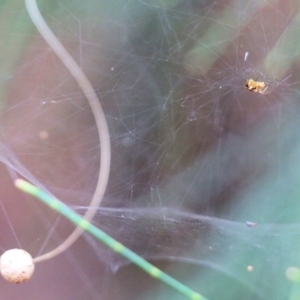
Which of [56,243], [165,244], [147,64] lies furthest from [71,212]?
[147,64]

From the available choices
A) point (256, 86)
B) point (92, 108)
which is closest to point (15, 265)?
point (92, 108)

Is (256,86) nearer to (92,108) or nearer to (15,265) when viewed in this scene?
(92,108)

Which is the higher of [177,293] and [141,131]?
[141,131]

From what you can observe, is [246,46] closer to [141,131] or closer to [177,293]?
[141,131]

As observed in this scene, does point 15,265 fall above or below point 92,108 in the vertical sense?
below

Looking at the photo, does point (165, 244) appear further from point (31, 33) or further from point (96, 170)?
point (31, 33)

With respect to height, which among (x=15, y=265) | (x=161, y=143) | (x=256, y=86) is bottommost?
(x=15, y=265)

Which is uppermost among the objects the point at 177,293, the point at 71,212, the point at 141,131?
the point at 141,131

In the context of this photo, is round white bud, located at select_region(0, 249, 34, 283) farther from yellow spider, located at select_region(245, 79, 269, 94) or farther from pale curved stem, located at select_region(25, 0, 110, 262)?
yellow spider, located at select_region(245, 79, 269, 94)
